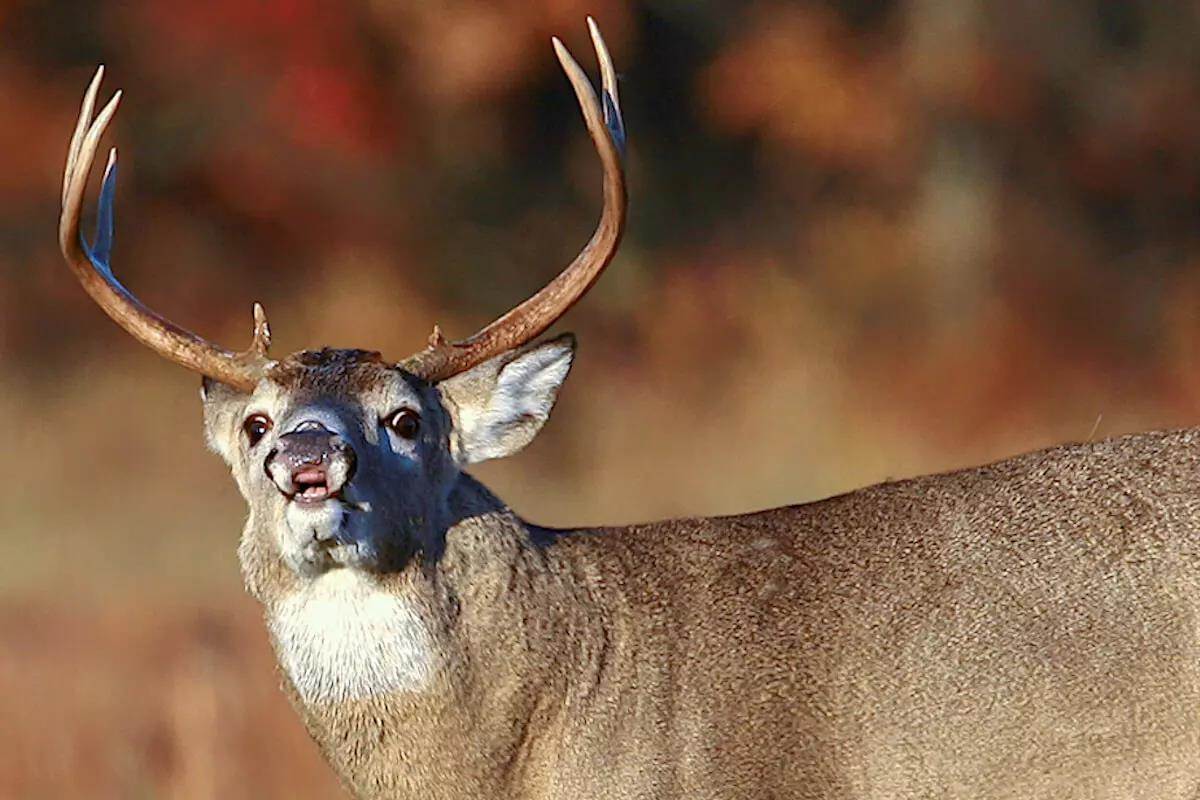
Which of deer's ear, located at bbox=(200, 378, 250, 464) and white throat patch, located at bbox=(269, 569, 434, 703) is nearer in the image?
white throat patch, located at bbox=(269, 569, 434, 703)

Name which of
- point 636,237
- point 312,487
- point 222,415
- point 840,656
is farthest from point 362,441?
point 636,237

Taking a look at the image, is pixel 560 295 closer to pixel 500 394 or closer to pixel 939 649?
pixel 500 394

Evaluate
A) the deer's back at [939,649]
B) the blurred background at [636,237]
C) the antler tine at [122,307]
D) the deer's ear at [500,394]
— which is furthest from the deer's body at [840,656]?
the blurred background at [636,237]

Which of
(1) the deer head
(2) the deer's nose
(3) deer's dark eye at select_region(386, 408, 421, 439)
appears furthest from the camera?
(3) deer's dark eye at select_region(386, 408, 421, 439)

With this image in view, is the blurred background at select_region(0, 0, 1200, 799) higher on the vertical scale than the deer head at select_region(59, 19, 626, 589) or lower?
higher

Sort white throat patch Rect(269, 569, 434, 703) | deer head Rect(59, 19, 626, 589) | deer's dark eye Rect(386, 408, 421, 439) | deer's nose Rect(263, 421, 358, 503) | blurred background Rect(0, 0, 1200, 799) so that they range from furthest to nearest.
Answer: blurred background Rect(0, 0, 1200, 799)
deer's dark eye Rect(386, 408, 421, 439)
white throat patch Rect(269, 569, 434, 703)
deer head Rect(59, 19, 626, 589)
deer's nose Rect(263, 421, 358, 503)

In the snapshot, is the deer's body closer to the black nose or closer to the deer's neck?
the deer's neck

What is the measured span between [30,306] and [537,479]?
9.73 ft

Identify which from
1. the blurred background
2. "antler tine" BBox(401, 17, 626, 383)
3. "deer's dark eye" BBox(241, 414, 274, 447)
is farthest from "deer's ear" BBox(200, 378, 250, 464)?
the blurred background

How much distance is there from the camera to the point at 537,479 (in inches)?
512

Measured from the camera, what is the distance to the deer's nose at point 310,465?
17.7 feet

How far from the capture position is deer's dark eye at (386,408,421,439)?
18.8 feet

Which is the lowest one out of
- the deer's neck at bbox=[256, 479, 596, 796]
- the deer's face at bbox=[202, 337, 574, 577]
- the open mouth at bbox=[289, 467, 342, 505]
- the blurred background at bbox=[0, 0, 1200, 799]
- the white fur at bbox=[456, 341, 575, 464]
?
the deer's neck at bbox=[256, 479, 596, 796]

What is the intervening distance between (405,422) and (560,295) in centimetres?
48
